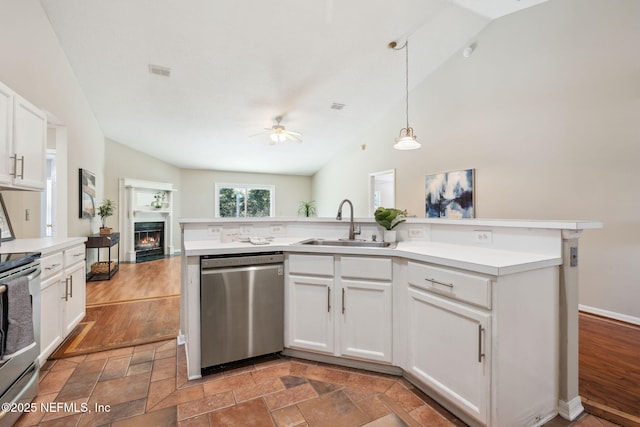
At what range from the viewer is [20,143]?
2.19 metres

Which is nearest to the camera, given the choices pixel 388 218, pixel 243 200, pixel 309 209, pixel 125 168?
pixel 388 218

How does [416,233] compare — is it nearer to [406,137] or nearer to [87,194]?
[406,137]

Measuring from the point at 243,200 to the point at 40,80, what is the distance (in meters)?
6.45

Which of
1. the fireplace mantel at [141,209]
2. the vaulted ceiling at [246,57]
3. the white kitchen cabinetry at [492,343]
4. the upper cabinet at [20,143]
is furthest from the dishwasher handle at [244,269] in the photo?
the fireplace mantel at [141,209]

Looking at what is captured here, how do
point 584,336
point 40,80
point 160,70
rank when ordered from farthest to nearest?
point 160,70 < point 40,80 < point 584,336

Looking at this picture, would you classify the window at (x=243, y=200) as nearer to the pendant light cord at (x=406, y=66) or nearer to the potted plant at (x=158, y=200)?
the potted plant at (x=158, y=200)

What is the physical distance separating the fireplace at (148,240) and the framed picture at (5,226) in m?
4.30

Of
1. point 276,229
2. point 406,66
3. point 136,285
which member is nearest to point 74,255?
point 276,229

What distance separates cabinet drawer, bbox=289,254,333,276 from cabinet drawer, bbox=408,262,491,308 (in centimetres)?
56

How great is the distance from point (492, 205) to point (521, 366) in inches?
135

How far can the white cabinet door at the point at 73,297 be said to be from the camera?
231 cm

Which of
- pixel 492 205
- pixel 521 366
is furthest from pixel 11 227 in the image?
pixel 492 205

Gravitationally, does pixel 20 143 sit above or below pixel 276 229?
above

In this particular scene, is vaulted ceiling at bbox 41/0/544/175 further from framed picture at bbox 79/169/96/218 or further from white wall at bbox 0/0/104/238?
framed picture at bbox 79/169/96/218
